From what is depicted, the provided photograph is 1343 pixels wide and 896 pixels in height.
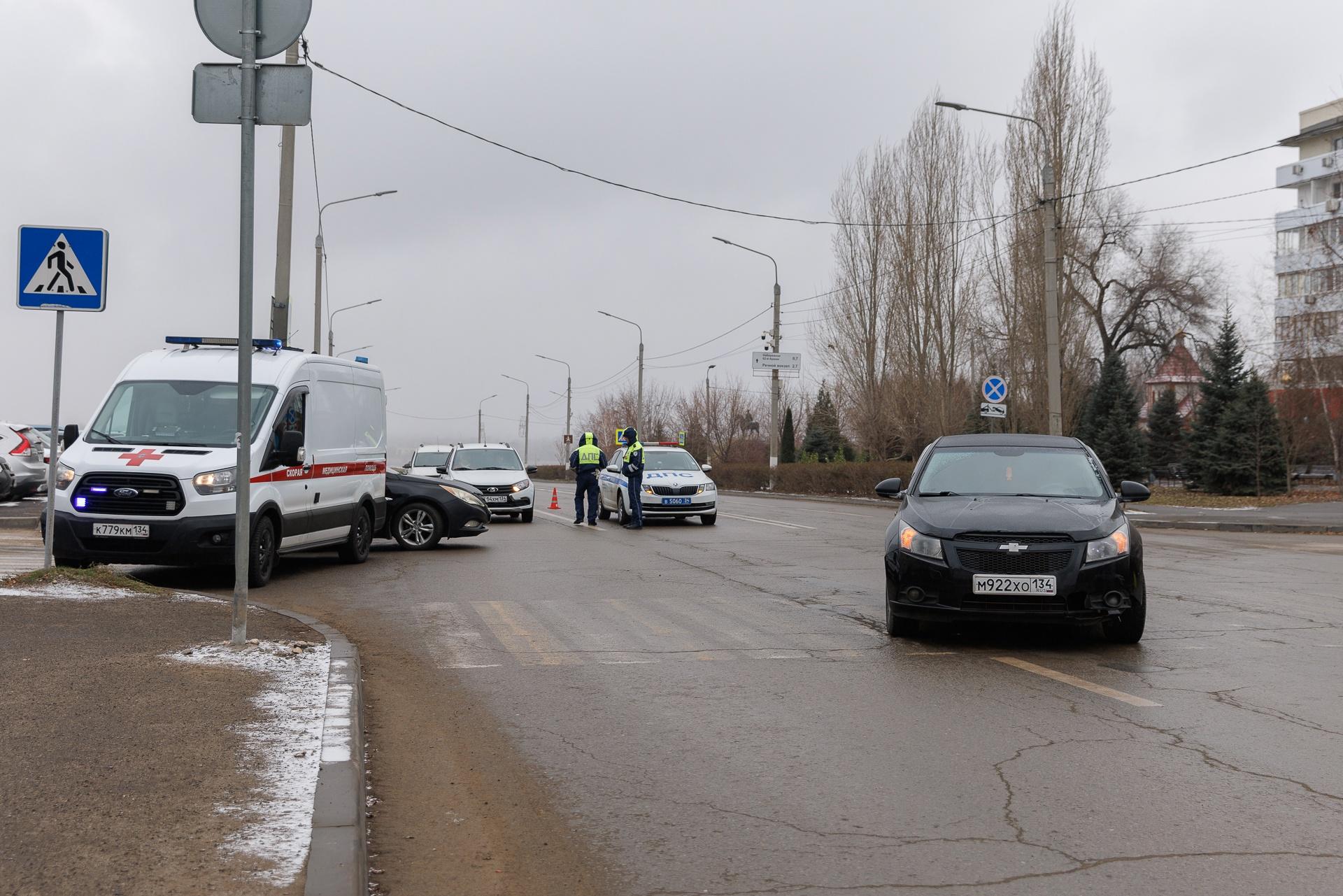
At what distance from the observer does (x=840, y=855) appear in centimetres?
434

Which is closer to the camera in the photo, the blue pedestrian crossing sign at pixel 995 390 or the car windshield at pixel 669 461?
the car windshield at pixel 669 461

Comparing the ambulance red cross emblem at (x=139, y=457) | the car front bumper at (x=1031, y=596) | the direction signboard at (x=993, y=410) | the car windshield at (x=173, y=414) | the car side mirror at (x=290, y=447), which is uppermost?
the direction signboard at (x=993, y=410)

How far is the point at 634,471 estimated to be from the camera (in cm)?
2323

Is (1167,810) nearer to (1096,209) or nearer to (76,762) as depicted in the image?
(76,762)

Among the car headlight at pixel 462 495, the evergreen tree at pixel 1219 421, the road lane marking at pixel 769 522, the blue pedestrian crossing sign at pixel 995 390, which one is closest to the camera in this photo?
the car headlight at pixel 462 495

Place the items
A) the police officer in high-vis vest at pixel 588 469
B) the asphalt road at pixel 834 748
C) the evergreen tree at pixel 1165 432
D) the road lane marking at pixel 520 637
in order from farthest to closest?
the evergreen tree at pixel 1165 432
the police officer in high-vis vest at pixel 588 469
the road lane marking at pixel 520 637
the asphalt road at pixel 834 748

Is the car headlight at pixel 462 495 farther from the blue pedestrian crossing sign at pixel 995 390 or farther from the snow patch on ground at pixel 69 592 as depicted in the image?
the blue pedestrian crossing sign at pixel 995 390

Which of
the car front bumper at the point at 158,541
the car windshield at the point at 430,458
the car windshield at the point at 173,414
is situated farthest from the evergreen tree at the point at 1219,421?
the car front bumper at the point at 158,541

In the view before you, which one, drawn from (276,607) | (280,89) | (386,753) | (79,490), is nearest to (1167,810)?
(386,753)

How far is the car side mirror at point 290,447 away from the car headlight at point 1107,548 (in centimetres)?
768

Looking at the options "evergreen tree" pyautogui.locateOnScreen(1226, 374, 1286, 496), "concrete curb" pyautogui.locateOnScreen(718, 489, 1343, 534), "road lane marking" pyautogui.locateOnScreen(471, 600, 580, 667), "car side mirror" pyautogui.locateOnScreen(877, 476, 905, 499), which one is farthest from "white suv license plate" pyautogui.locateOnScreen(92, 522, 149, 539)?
"evergreen tree" pyautogui.locateOnScreen(1226, 374, 1286, 496)

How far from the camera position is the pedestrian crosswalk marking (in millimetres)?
10195

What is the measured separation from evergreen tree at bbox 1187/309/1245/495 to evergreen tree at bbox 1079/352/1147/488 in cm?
244

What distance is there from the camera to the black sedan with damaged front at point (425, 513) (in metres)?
17.4
